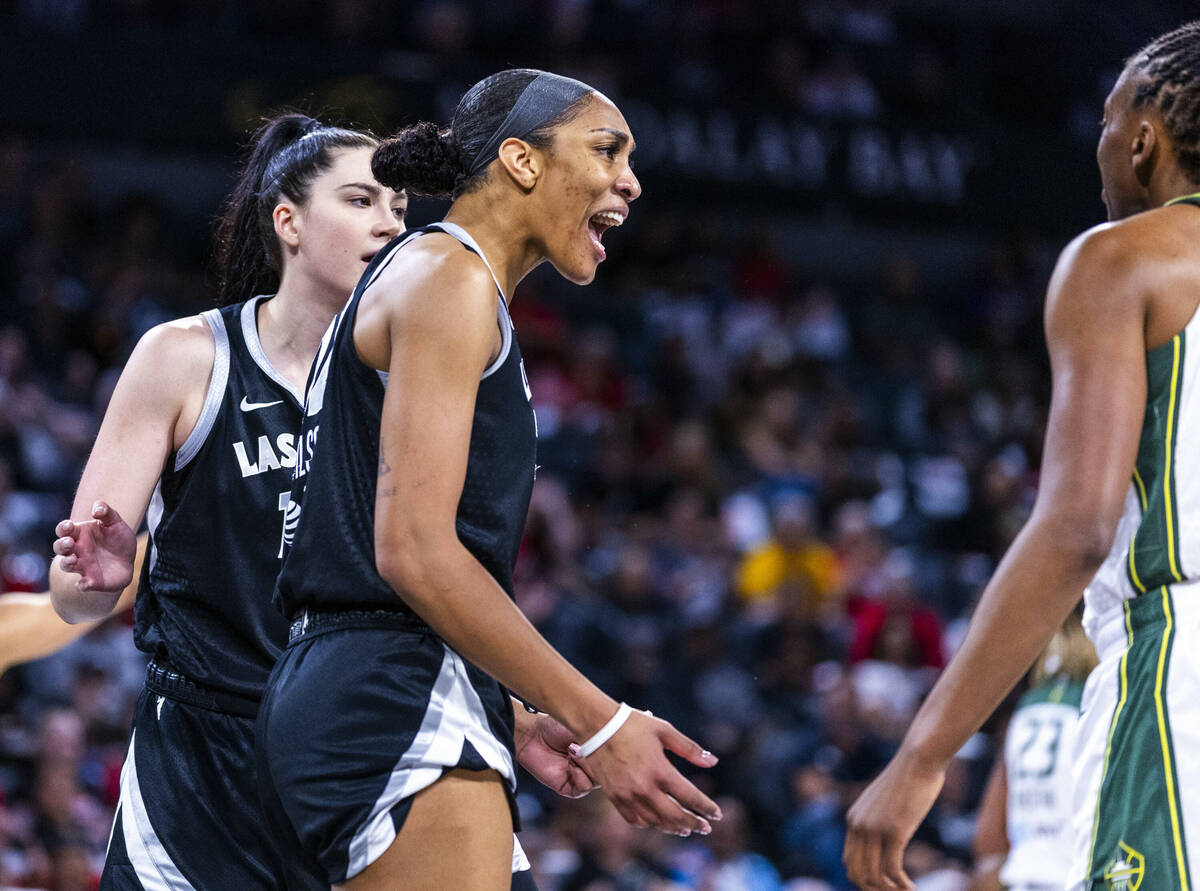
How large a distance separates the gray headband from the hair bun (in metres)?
0.04

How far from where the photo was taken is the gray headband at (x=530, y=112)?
2.76 meters

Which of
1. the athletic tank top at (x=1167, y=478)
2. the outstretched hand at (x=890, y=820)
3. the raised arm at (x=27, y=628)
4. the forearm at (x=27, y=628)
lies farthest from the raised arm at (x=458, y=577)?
the forearm at (x=27, y=628)

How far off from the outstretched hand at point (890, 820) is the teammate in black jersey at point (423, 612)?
248 mm

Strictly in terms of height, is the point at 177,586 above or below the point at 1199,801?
above

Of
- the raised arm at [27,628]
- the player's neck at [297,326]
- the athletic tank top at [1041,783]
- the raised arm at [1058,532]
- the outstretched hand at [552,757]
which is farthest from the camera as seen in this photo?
the athletic tank top at [1041,783]

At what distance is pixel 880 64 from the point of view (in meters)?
14.5

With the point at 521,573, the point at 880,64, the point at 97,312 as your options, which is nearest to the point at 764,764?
the point at 521,573

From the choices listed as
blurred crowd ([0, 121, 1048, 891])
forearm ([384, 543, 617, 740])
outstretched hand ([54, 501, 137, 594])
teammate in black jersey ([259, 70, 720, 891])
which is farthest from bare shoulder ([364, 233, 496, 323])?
blurred crowd ([0, 121, 1048, 891])

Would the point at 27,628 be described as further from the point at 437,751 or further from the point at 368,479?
the point at 437,751

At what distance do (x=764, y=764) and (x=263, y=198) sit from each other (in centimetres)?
574

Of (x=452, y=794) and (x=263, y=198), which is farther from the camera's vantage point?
(x=263, y=198)

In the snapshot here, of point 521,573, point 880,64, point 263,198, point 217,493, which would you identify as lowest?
point 521,573

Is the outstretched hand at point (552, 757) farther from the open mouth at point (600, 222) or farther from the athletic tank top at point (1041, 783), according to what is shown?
the athletic tank top at point (1041, 783)

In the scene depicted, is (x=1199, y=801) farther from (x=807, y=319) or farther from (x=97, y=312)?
(x=807, y=319)
